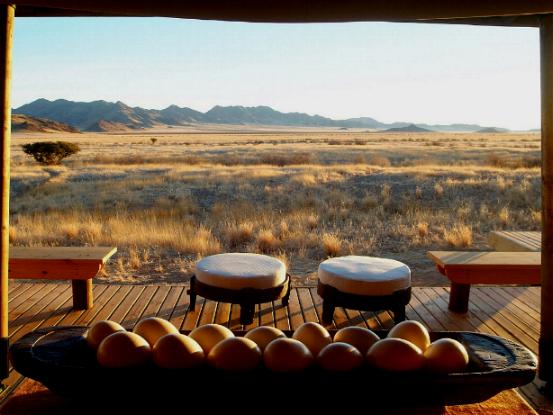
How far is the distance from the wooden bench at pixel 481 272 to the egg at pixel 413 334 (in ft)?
A: 6.86

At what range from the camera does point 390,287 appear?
3.52 m

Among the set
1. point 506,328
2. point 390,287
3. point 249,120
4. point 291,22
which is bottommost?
point 506,328

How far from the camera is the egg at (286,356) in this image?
1.80 metres

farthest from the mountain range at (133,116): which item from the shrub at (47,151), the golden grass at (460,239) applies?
the golden grass at (460,239)

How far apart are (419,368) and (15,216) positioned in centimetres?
930

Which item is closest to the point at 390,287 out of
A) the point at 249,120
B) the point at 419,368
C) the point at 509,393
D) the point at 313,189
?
the point at 509,393

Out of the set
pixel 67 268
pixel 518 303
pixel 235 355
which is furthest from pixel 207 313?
pixel 518 303

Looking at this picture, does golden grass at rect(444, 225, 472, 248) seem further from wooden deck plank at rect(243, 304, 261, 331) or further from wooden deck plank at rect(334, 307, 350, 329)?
wooden deck plank at rect(243, 304, 261, 331)

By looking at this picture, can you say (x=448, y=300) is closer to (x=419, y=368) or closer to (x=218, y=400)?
(x=419, y=368)

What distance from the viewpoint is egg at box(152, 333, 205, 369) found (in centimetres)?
180

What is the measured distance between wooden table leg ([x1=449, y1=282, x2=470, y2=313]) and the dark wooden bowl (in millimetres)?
2260

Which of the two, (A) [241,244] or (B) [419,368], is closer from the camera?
(B) [419,368]

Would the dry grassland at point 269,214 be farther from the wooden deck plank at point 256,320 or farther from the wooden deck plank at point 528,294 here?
the wooden deck plank at point 256,320

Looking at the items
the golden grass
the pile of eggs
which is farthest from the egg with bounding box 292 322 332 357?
the golden grass
